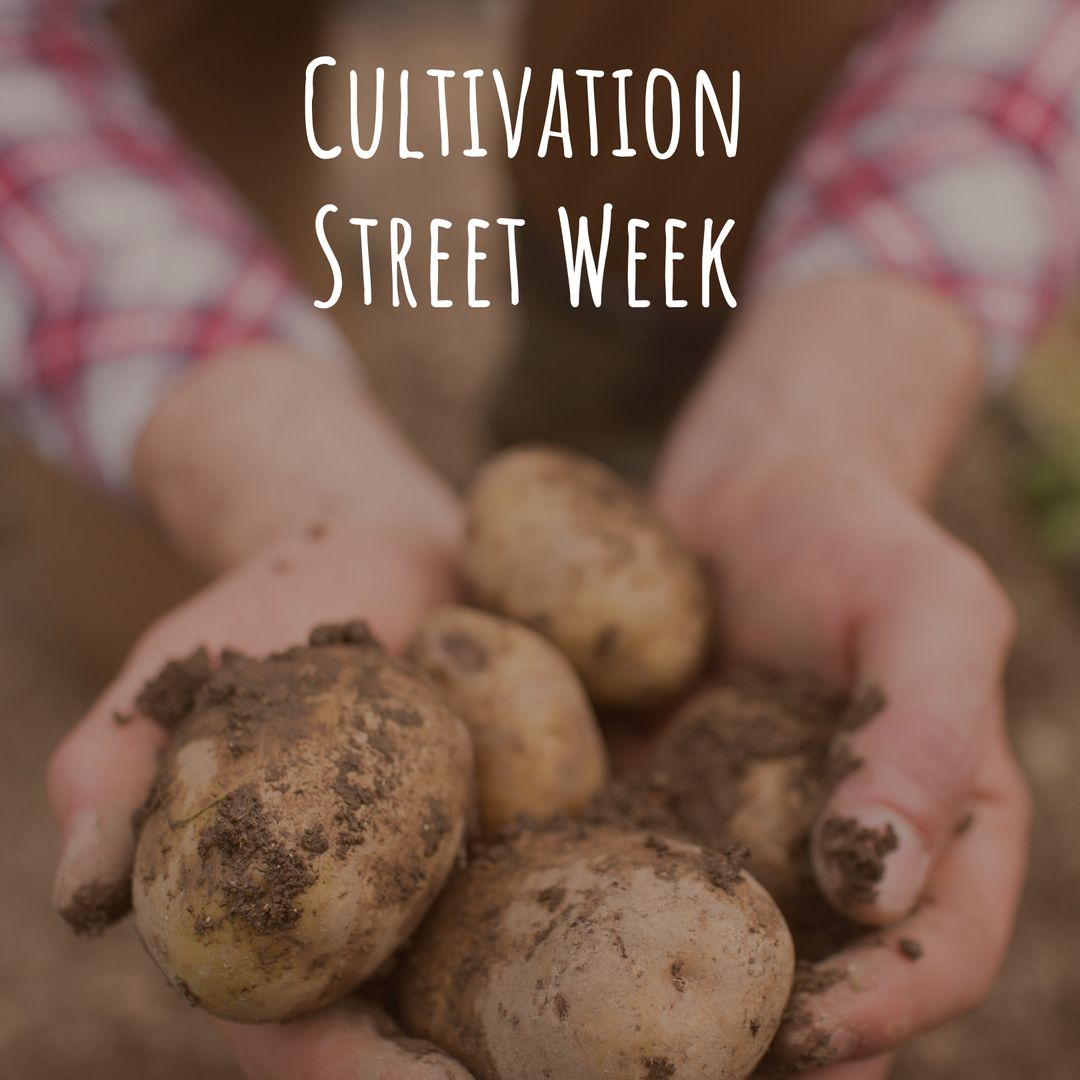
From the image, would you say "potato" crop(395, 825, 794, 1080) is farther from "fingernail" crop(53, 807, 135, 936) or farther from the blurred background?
the blurred background

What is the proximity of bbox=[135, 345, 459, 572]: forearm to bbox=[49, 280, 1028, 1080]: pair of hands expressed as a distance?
0.04 m

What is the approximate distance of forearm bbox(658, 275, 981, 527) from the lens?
6.55 ft

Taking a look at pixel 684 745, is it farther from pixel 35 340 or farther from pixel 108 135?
pixel 108 135

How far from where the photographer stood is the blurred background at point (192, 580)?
8.25 feet

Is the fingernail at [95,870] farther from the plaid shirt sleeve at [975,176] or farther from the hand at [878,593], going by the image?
the plaid shirt sleeve at [975,176]

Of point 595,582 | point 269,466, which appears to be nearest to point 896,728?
point 595,582

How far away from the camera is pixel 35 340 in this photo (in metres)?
2.16

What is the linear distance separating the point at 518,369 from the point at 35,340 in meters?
1.66

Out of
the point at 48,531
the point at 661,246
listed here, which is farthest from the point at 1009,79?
the point at 48,531

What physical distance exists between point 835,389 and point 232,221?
1224mm

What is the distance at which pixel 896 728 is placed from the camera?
1376mm

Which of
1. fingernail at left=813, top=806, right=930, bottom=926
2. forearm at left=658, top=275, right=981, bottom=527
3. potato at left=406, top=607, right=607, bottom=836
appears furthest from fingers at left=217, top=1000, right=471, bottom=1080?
forearm at left=658, top=275, right=981, bottom=527

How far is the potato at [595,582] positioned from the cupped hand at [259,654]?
0.47 ft

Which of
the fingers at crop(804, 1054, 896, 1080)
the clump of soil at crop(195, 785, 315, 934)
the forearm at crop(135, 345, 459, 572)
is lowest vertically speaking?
the fingers at crop(804, 1054, 896, 1080)
